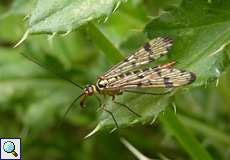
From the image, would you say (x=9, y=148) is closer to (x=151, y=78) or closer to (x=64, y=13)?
(x=151, y=78)

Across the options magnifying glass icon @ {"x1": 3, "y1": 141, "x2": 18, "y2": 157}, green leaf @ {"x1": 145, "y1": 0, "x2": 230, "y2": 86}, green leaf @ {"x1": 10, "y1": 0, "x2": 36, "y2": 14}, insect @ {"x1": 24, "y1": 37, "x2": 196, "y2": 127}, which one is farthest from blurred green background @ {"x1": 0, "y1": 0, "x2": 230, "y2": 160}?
green leaf @ {"x1": 145, "y1": 0, "x2": 230, "y2": 86}

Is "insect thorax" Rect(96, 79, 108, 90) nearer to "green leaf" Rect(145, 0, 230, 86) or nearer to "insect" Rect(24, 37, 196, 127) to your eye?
"insect" Rect(24, 37, 196, 127)

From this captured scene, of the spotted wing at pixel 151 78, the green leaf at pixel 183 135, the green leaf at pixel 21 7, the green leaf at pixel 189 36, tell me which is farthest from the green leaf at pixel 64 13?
the green leaf at pixel 21 7

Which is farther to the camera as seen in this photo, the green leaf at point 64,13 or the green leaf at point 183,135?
the green leaf at point 183,135

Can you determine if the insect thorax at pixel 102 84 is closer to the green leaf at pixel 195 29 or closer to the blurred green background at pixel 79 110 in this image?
the green leaf at pixel 195 29

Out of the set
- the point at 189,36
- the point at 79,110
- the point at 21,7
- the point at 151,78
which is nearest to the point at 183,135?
the point at 151,78

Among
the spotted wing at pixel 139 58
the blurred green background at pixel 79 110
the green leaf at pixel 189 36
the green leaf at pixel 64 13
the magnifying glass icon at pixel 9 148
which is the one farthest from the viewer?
the blurred green background at pixel 79 110
